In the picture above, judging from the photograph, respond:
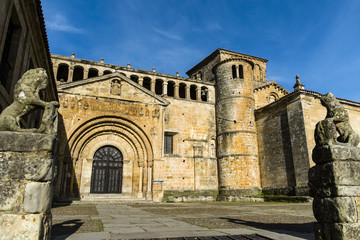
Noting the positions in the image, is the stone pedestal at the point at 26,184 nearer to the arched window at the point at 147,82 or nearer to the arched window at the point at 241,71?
the arched window at the point at 147,82

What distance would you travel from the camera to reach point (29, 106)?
3.68m

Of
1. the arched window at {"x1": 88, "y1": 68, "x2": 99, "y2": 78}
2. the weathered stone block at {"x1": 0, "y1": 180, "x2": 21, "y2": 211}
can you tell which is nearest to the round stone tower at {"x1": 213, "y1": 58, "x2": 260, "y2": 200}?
the arched window at {"x1": 88, "y1": 68, "x2": 99, "y2": 78}

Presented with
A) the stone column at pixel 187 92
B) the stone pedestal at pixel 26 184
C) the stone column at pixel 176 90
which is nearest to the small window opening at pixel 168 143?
the stone column at pixel 176 90

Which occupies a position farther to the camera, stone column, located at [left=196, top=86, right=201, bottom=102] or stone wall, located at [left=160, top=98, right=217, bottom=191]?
stone column, located at [left=196, top=86, right=201, bottom=102]

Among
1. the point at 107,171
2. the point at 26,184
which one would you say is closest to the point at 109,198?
the point at 107,171

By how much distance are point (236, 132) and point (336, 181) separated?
1693 cm

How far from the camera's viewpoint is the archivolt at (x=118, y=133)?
17.3 metres

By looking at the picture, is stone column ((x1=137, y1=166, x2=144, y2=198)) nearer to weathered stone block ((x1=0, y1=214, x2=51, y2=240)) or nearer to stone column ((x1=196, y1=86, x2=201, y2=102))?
stone column ((x1=196, y1=86, x2=201, y2=102))

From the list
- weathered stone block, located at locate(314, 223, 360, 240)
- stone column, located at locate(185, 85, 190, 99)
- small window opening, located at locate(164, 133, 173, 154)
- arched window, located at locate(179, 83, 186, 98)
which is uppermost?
arched window, located at locate(179, 83, 186, 98)

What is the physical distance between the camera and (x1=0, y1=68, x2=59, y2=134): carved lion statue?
3.45 m

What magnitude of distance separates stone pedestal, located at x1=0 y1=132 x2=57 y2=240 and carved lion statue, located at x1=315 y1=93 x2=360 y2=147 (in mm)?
4452

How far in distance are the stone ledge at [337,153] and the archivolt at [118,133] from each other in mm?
14580

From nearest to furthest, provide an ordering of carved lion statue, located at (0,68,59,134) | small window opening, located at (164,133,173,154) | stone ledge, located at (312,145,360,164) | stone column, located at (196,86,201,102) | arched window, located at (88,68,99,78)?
carved lion statue, located at (0,68,59,134)
stone ledge, located at (312,145,360,164)
arched window, located at (88,68,99,78)
small window opening, located at (164,133,173,154)
stone column, located at (196,86,201,102)

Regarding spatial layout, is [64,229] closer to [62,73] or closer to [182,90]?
[62,73]
